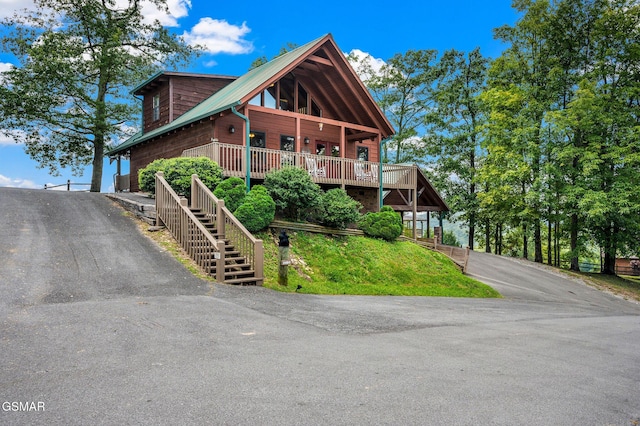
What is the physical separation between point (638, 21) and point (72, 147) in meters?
35.8

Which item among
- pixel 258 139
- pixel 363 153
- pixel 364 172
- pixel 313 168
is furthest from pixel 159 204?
pixel 363 153

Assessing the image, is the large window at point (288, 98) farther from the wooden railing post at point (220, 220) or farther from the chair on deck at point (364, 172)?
the wooden railing post at point (220, 220)

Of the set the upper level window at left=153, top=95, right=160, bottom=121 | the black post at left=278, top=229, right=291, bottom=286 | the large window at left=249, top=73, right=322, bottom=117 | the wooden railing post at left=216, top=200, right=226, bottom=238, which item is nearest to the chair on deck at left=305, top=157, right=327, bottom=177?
the large window at left=249, top=73, right=322, bottom=117

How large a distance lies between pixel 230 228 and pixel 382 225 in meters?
8.31

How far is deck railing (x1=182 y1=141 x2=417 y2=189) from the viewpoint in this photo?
57.0 feet

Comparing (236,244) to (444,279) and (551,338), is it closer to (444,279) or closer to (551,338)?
(551,338)

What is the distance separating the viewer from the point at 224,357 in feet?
16.4

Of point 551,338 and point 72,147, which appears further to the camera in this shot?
point 72,147

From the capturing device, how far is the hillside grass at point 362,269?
12.8 metres

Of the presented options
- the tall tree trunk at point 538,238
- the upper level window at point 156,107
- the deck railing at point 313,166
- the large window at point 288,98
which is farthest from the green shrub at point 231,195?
the tall tree trunk at point 538,238

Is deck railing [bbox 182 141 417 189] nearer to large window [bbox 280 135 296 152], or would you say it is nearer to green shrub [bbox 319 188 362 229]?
green shrub [bbox 319 188 362 229]

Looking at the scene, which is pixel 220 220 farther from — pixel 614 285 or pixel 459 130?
pixel 459 130

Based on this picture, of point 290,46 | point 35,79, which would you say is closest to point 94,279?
point 35,79

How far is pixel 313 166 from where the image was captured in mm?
19938
